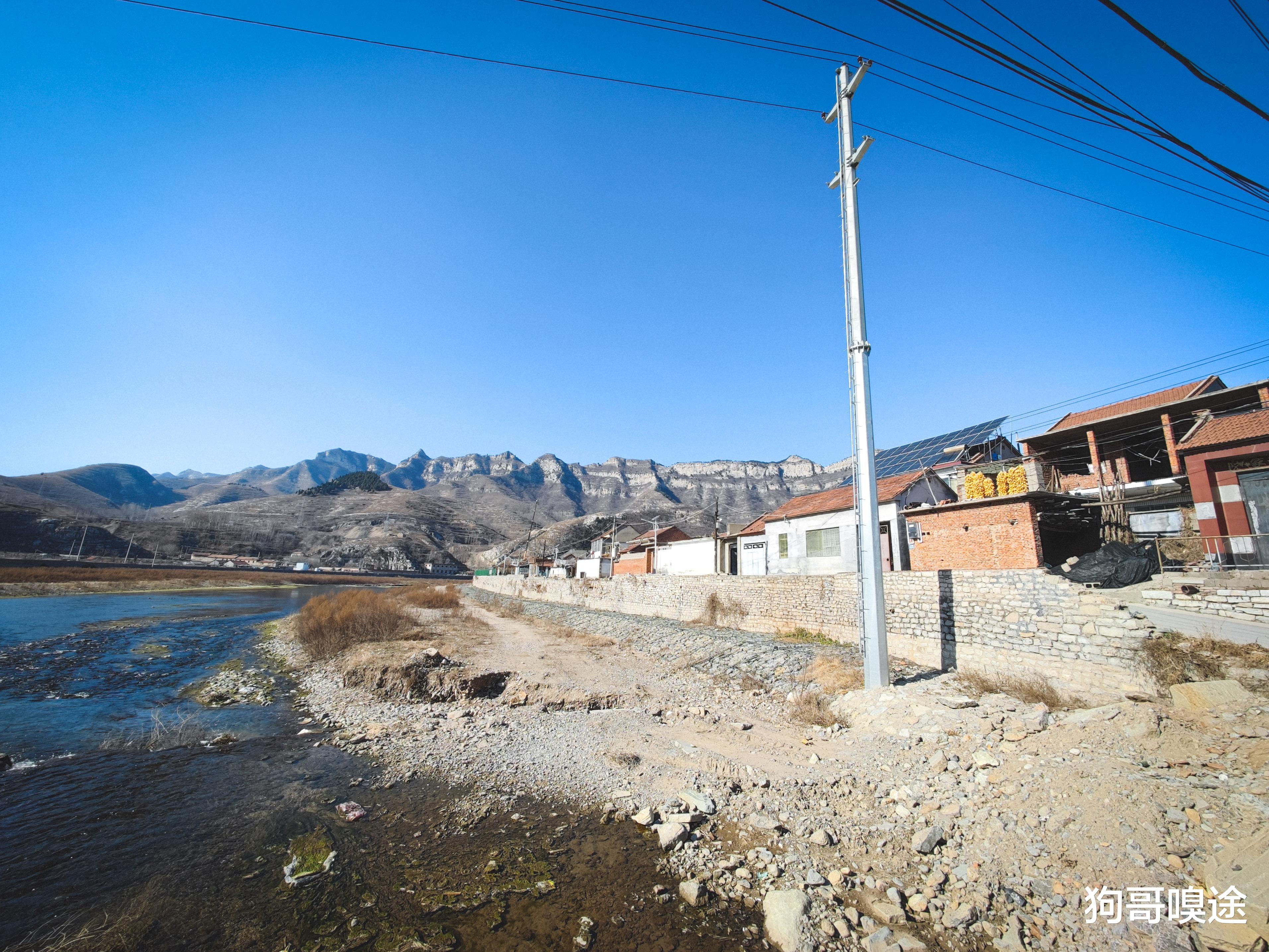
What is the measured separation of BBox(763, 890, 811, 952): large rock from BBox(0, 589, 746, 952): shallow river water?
0.32 m

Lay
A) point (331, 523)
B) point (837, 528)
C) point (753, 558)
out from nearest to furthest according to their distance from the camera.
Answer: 1. point (837, 528)
2. point (753, 558)
3. point (331, 523)

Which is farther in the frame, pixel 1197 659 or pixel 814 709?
pixel 814 709

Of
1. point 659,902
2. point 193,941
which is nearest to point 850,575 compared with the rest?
point 659,902

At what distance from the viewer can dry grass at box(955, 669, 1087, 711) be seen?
10.2m

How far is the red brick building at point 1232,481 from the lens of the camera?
1503cm

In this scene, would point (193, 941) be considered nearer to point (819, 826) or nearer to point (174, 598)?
point (819, 826)

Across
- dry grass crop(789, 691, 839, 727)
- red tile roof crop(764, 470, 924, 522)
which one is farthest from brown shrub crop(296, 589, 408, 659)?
red tile roof crop(764, 470, 924, 522)

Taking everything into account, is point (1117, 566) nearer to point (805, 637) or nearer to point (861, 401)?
point (861, 401)

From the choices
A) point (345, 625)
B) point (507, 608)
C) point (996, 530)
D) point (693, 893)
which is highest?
point (996, 530)

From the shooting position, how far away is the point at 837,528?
24281mm

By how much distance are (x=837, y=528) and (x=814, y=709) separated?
13.8 metres

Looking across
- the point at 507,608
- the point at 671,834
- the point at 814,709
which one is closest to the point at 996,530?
the point at 814,709

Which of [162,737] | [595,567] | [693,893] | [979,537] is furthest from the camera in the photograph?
[595,567]

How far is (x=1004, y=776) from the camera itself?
7121 mm
